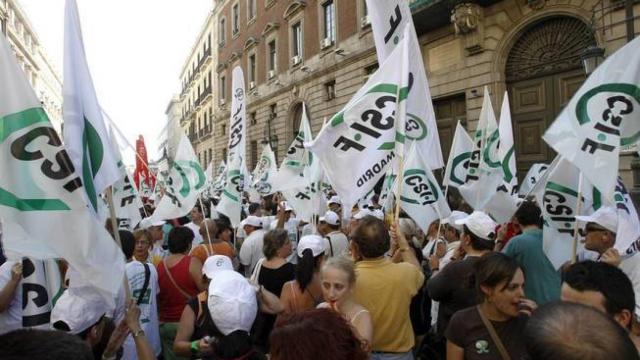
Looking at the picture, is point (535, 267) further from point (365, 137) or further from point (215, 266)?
point (215, 266)

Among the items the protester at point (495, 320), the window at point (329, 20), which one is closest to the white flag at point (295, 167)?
the protester at point (495, 320)

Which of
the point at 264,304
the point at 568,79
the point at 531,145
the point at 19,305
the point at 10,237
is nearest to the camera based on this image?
the point at 10,237

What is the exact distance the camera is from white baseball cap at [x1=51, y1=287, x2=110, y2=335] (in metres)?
2.39

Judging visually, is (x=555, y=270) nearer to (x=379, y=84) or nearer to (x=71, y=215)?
(x=379, y=84)

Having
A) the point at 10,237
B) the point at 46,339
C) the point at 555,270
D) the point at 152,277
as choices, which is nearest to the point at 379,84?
the point at 555,270

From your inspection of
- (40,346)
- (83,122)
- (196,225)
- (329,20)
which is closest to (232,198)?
(196,225)

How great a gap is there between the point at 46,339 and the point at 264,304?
1.95 metres

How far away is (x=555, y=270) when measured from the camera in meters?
3.77

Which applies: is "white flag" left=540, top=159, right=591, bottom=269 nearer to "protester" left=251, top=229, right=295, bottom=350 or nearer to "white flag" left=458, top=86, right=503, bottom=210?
"white flag" left=458, top=86, right=503, bottom=210

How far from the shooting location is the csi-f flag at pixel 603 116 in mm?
3232

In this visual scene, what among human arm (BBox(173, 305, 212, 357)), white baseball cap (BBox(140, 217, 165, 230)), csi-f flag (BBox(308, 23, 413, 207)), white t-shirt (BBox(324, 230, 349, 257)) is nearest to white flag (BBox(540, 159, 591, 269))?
csi-f flag (BBox(308, 23, 413, 207))

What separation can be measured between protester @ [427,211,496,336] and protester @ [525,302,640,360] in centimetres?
160

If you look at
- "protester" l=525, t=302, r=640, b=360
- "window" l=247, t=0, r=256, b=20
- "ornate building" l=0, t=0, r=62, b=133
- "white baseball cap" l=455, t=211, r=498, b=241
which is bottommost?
"protester" l=525, t=302, r=640, b=360

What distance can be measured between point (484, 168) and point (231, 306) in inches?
171
